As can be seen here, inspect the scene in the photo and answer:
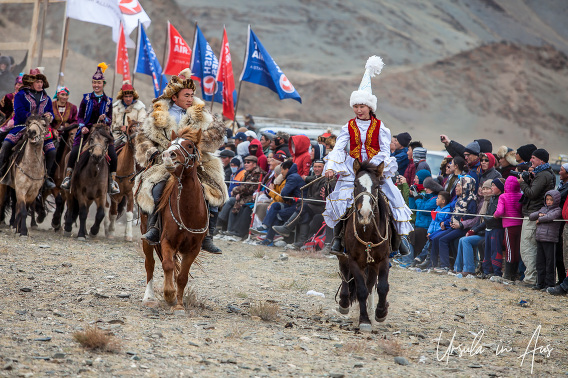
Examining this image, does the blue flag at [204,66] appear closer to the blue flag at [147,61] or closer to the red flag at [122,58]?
the blue flag at [147,61]

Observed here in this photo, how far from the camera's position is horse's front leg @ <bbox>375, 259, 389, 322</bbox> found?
8.35 metres

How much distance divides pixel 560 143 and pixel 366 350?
189 feet

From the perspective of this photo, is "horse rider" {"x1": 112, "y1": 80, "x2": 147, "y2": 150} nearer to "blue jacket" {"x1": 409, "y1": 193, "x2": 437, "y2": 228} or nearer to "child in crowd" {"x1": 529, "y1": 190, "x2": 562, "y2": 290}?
"blue jacket" {"x1": 409, "y1": 193, "x2": 437, "y2": 228}

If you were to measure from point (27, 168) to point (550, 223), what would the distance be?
939 cm

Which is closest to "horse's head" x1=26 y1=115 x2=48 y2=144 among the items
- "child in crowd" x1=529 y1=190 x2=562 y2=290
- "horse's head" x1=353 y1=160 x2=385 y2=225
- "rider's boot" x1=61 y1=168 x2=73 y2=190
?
"rider's boot" x1=61 y1=168 x2=73 y2=190

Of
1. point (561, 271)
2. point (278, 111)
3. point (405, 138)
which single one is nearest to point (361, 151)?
point (561, 271)

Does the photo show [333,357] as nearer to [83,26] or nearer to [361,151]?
[361,151]

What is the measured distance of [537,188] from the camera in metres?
12.0

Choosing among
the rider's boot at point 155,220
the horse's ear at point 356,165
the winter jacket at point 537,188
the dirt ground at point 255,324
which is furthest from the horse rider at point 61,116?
the winter jacket at point 537,188

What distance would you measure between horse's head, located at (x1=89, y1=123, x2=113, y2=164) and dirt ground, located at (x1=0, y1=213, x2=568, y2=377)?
2011mm

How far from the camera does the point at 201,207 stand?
834cm

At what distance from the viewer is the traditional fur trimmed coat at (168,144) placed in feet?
28.2

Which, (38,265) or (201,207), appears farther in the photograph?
(38,265)

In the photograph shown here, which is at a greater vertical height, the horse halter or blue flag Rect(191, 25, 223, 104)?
blue flag Rect(191, 25, 223, 104)
